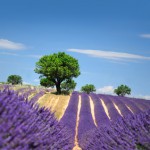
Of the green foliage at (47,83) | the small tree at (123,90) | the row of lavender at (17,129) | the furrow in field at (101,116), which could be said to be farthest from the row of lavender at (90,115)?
the small tree at (123,90)

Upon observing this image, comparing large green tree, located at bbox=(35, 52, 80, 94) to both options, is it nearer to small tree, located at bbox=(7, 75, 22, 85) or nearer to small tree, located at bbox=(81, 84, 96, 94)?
small tree, located at bbox=(81, 84, 96, 94)

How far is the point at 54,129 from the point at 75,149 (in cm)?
656

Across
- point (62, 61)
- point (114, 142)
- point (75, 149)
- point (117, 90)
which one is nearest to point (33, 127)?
point (114, 142)

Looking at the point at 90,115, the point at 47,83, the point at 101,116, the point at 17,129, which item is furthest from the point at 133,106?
the point at 17,129

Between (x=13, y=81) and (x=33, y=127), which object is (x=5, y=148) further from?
(x=13, y=81)

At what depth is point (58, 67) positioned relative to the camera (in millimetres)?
49688

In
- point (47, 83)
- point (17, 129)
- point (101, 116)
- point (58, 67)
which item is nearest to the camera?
point (17, 129)

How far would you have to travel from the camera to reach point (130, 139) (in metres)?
6.79

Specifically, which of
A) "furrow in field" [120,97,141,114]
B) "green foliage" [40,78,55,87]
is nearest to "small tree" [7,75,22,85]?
"green foliage" [40,78,55,87]

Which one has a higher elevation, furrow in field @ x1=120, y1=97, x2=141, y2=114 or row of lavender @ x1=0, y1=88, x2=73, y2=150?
row of lavender @ x1=0, y1=88, x2=73, y2=150

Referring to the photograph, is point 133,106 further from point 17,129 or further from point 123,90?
point 123,90

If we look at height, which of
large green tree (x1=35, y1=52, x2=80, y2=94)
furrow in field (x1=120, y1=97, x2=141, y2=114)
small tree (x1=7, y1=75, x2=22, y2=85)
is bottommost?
furrow in field (x1=120, y1=97, x2=141, y2=114)

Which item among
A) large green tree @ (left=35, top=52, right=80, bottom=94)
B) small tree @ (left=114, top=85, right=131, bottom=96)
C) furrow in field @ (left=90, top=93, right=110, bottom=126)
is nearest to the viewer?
furrow in field @ (left=90, top=93, right=110, bottom=126)

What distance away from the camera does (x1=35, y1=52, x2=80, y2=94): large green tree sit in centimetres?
5003
